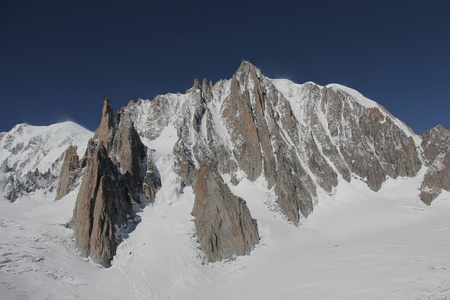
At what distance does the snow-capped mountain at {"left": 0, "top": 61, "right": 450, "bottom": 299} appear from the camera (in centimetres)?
2891

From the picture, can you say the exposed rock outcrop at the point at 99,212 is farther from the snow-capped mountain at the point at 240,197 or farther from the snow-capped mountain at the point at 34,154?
the snow-capped mountain at the point at 34,154

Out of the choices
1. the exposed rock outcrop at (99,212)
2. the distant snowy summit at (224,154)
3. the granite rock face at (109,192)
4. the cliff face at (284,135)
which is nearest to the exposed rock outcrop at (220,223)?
the distant snowy summit at (224,154)

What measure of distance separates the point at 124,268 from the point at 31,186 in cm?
5886

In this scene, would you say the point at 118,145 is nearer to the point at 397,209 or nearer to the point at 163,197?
the point at 163,197

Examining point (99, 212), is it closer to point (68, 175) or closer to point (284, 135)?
point (68, 175)

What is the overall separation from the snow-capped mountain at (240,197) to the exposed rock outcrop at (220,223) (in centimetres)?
21

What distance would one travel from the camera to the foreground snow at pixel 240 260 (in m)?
20.5

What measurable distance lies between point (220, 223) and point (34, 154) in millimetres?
88818

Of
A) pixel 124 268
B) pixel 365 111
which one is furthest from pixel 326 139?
pixel 124 268

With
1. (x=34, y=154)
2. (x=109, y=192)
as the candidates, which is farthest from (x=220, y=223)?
(x=34, y=154)

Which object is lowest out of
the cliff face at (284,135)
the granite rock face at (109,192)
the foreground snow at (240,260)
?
the foreground snow at (240,260)

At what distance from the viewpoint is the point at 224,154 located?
77.6m

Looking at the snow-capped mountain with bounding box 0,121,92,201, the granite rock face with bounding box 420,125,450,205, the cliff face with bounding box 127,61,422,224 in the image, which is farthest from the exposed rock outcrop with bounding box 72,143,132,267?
the granite rock face with bounding box 420,125,450,205

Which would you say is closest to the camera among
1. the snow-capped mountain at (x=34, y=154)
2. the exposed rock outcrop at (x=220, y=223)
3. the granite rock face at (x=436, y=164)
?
the exposed rock outcrop at (x=220, y=223)
